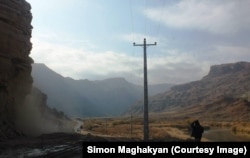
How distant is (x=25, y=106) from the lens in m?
49.1

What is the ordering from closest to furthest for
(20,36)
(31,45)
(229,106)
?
(20,36) < (31,45) < (229,106)

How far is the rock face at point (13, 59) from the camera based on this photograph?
3881 cm

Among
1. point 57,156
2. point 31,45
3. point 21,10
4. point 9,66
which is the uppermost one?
point 21,10

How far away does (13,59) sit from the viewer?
42.5m

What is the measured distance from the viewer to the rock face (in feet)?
127

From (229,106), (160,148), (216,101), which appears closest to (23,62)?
(160,148)

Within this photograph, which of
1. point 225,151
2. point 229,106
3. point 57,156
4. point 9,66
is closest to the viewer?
point 225,151

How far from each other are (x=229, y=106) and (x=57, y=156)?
150555 millimetres

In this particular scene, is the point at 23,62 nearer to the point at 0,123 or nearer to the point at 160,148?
the point at 0,123

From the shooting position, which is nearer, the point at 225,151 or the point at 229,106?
the point at 225,151

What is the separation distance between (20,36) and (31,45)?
411cm

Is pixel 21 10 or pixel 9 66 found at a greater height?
pixel 21 10

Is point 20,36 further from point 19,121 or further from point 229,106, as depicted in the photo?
point 229,106

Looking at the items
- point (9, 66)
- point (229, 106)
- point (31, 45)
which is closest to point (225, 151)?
point (9, 66)
